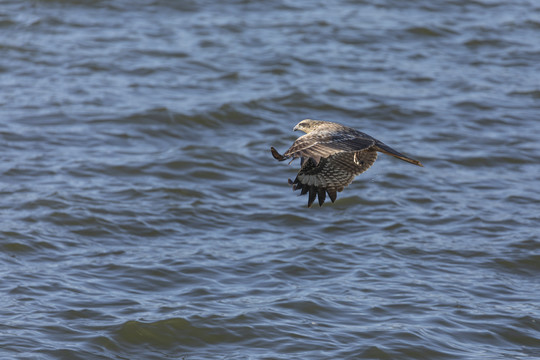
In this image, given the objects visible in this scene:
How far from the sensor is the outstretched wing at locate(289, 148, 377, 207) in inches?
218

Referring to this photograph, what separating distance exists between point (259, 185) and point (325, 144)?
4222 millimetres

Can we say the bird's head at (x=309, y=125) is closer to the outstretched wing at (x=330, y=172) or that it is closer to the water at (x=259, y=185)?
the outstretched wing at (x=330, y=172)

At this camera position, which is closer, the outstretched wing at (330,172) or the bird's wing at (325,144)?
the bird's wing at (325,144)

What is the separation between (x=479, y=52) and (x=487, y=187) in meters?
4.26

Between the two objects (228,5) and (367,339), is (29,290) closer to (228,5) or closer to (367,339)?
(367,339)

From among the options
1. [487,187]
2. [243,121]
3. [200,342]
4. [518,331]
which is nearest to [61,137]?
[243,121]

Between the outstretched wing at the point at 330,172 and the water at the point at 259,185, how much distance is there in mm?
1316

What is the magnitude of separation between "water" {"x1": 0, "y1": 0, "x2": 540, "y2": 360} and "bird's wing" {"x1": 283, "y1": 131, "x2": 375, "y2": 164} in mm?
1764

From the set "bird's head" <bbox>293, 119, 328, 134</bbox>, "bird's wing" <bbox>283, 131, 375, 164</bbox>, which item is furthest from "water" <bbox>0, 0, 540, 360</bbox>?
"bird's wing" <bbox>283, 131, 375, 164</bbox>

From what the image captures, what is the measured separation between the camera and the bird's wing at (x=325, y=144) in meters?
4.57

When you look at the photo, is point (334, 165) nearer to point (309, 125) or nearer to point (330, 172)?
point (330, 172)

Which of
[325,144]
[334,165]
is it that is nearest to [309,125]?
[334,165]

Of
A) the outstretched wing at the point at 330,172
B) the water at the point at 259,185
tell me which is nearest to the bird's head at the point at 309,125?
the outstretched wing at the point at 330,172

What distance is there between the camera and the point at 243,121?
34.2 feet
